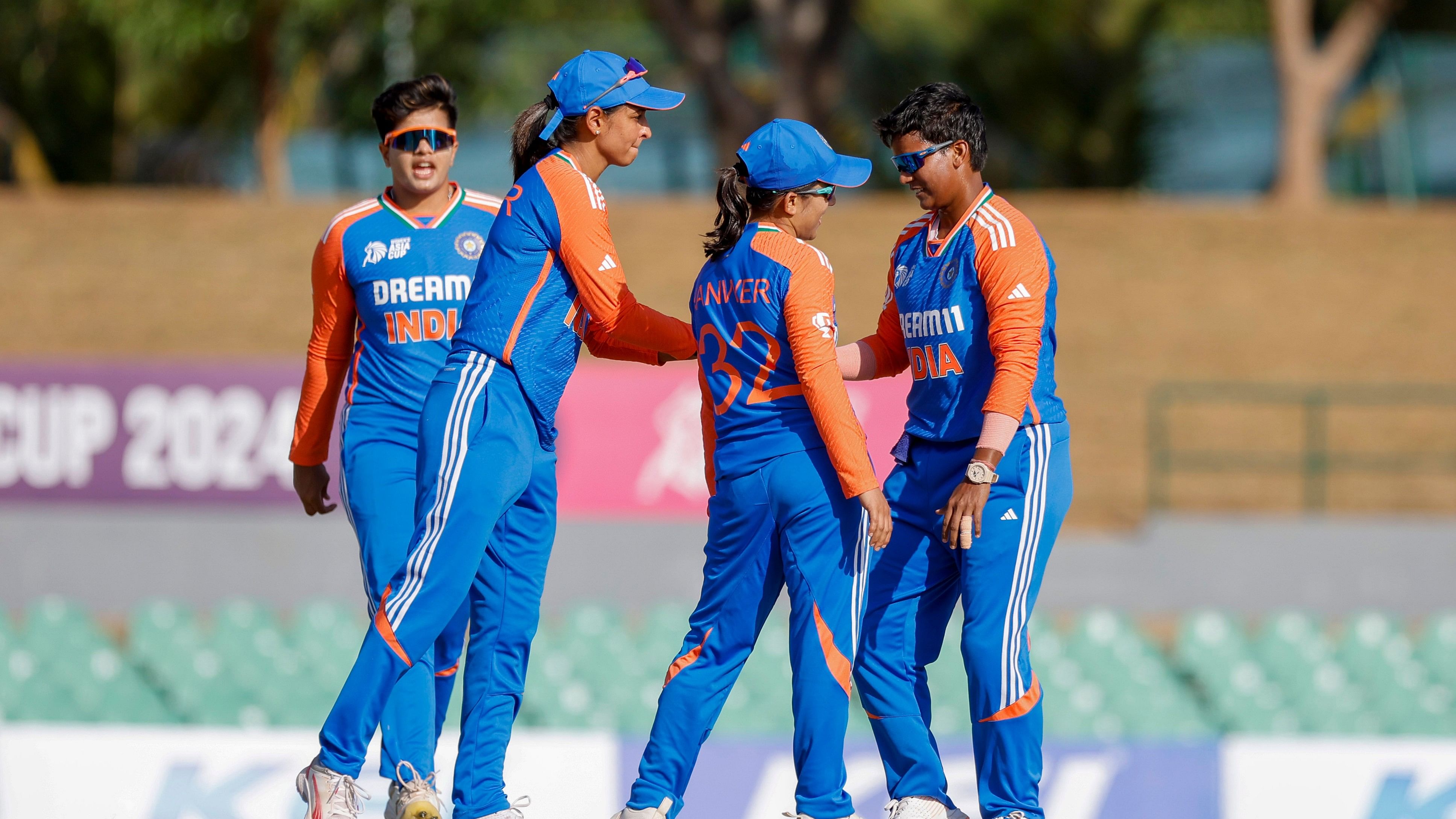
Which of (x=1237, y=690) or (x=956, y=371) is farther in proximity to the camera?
(x=1237, y=690)

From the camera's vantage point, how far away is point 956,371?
4402 millimetres

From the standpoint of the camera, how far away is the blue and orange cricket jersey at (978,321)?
420 cm

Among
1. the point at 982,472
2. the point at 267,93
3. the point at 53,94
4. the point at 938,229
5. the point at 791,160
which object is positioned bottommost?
the point at 982,472

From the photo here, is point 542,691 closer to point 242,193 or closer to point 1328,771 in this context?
point 1328,771

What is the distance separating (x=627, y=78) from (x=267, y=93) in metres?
20.7

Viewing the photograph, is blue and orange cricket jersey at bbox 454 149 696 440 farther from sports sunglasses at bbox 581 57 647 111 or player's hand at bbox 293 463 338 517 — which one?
player's hand at bbox 293 463 338 517

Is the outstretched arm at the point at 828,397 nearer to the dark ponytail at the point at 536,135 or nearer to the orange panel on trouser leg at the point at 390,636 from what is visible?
the dark ponytail at the point at 536,135

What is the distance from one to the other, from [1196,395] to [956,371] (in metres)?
13.1

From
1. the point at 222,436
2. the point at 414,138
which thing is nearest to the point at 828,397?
the point at 414,138

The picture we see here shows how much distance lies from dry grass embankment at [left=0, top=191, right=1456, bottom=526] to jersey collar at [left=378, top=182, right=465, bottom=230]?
1157cm

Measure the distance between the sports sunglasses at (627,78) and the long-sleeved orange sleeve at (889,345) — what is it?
0.97m

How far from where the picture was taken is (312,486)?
495 centimetres

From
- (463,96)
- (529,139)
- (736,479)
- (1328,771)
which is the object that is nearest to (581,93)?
(529,139)

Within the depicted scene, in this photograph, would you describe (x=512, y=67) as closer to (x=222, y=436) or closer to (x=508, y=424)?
(x=222, y=436)
